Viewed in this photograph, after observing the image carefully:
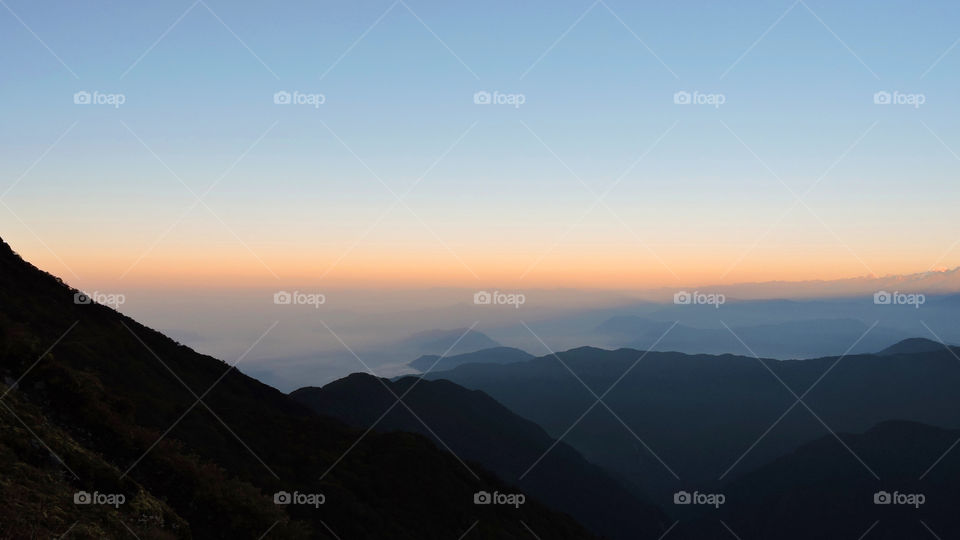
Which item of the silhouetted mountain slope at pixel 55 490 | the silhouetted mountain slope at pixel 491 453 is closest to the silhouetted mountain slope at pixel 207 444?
the silhouetted mountain slope at pixel 55 490

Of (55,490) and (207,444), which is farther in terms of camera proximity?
(207,444)

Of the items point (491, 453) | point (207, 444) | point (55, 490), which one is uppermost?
point (491, 453)

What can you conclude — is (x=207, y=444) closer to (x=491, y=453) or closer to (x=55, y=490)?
(x=55, y=490)

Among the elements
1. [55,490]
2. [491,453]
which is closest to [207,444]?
[55,490]

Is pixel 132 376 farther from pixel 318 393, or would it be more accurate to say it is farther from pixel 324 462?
pixel 318 393

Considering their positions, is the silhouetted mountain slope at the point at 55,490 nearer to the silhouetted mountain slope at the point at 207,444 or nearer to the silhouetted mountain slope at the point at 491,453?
the silhouetted mountain slope at the point at 207,444

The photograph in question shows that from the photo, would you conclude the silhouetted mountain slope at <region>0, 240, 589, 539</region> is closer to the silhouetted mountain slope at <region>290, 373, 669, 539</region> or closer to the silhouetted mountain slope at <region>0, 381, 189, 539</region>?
the silhouetted mountain slope at <region>0, 381, 189, 539</region>

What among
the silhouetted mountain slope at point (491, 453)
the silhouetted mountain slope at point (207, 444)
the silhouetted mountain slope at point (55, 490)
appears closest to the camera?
the silhouetted mountain slope at point (55, 490)

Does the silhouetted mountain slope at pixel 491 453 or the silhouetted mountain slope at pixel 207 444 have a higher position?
the silhouetted mountain slope at pixel 491 453
